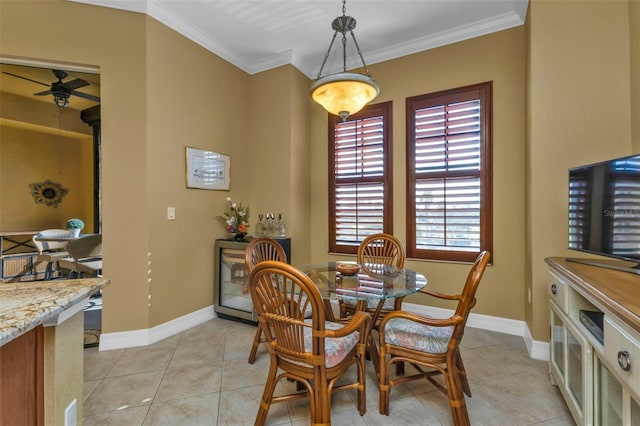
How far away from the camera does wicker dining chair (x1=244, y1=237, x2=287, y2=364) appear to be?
231cm

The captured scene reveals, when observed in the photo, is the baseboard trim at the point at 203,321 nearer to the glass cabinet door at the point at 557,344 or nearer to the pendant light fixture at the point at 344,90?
the glass cabinet door at the point at 557,344

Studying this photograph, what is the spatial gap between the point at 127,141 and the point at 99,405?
2.11 metres

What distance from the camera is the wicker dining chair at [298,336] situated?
4.49 ft

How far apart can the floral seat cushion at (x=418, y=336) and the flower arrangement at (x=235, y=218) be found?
2.17 m

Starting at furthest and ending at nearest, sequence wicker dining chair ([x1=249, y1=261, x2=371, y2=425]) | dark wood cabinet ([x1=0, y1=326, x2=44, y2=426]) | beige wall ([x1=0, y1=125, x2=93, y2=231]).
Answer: beige wall ([x1=0, y1=125, x2=93, y2=231]) → wicker dining chair ([x1=249, y1=261, x2=371, y2=425]) → dark wood cabinet ([x1=0, y1=326, x2=44, y2=426])

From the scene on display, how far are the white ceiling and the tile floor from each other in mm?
3164

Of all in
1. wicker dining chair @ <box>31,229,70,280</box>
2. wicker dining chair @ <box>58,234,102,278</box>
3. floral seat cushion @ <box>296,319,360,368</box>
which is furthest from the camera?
wicker dining chair @ <box>31,229,70,280</box>

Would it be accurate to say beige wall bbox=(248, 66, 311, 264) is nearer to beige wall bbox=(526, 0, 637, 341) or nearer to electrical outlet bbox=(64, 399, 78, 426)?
beige wall bbox=(526, 0, 637, 341)

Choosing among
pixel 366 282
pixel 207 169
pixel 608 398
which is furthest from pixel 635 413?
pixel 207 169

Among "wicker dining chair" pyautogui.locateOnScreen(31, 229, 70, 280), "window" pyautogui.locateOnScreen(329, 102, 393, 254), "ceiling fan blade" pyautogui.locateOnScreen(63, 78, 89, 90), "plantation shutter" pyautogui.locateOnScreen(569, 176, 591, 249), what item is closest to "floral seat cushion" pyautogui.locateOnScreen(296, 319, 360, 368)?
"plantation shutter" pyautogui.locateOnScreen(569, 176, 591, 249)

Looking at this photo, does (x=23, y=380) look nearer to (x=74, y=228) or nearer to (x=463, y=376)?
(x=463, y=376)

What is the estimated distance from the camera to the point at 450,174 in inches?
125

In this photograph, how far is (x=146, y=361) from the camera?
2414mm

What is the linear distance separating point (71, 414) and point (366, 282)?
1.61 metres
